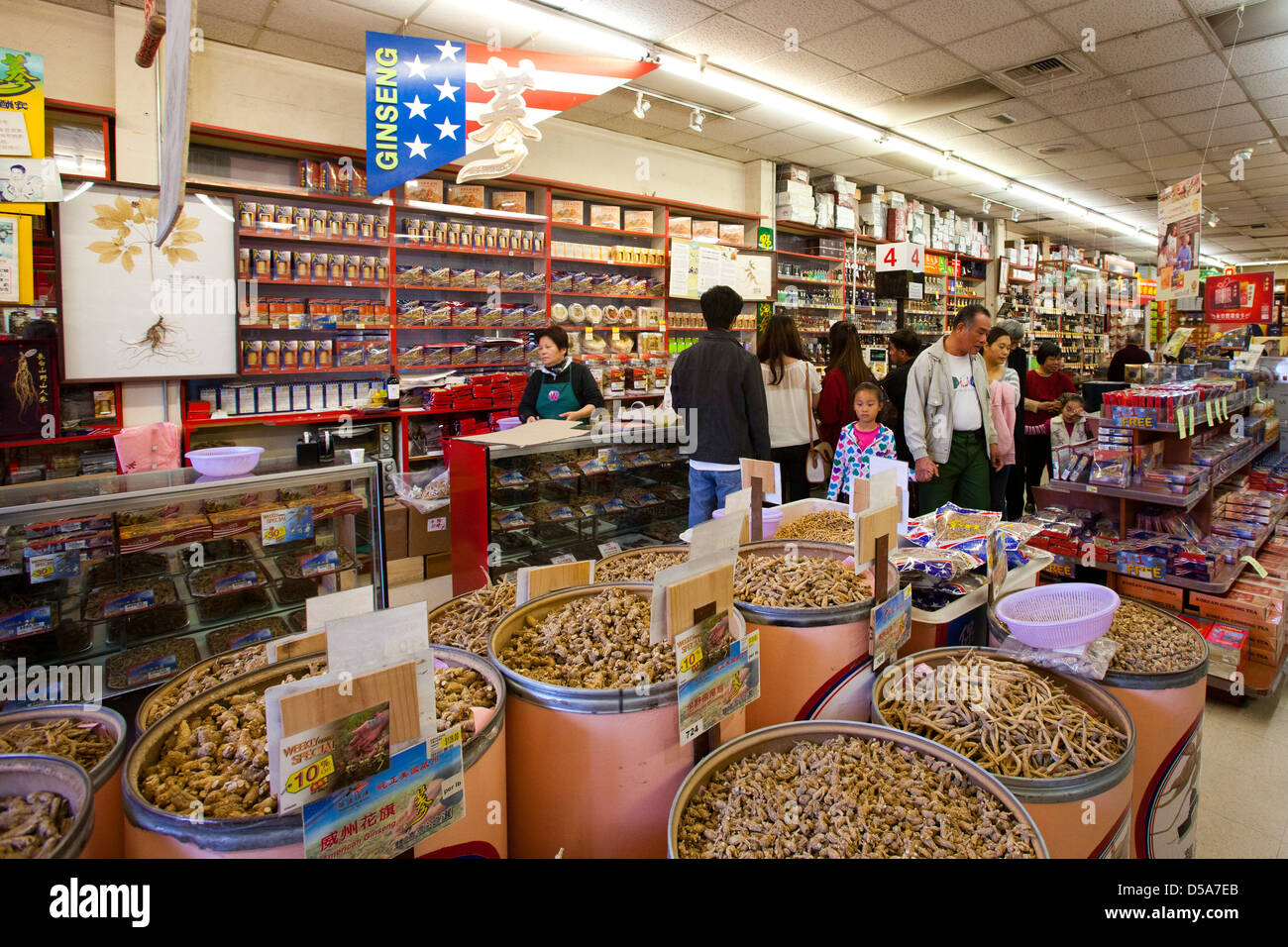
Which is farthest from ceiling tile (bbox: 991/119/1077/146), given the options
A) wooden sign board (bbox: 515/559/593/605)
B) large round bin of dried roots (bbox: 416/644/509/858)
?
large round bin of dried roots (bbox: 416/644/509/858)

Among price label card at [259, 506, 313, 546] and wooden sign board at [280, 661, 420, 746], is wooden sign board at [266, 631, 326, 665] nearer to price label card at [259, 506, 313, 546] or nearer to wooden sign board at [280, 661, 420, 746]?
wooden sign board at [280, 661, 420, 746]

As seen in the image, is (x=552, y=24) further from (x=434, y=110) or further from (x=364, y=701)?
(x=364, y=701)

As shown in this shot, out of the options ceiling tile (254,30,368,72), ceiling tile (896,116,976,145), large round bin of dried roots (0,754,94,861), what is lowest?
large round bin of dried roots (0,754,94,861)

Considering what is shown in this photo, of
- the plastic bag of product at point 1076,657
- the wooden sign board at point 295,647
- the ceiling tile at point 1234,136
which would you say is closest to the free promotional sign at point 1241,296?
the ceiling tile at point 1234,136

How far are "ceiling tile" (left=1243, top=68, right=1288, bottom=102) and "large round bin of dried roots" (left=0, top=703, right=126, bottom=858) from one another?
8369 mm

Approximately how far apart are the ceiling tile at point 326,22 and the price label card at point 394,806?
16.1ft

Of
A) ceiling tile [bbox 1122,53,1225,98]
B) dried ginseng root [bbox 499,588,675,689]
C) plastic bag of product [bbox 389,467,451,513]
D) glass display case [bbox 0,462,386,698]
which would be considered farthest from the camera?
ceiling tile [bbox 1122,53,1225,98]

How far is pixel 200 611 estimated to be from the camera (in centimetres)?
252

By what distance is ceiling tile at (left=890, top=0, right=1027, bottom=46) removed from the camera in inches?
179

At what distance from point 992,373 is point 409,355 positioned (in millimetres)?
4322

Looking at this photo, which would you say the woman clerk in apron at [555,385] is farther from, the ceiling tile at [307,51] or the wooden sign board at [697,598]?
the wooden sign board at [697,598]

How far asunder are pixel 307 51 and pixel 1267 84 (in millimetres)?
7745

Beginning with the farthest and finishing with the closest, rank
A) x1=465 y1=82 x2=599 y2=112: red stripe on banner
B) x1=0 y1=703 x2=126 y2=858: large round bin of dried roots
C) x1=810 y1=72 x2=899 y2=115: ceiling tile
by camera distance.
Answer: x1=810 y1=72 x2=899 y2=115: ceiling tile < x1=465 y1=82 x2=599 y2=112: red stripe on banner < x1=0 y1=703 x2=126 y2=858: large round bin of dried roots

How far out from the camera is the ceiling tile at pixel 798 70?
5.47 metres
